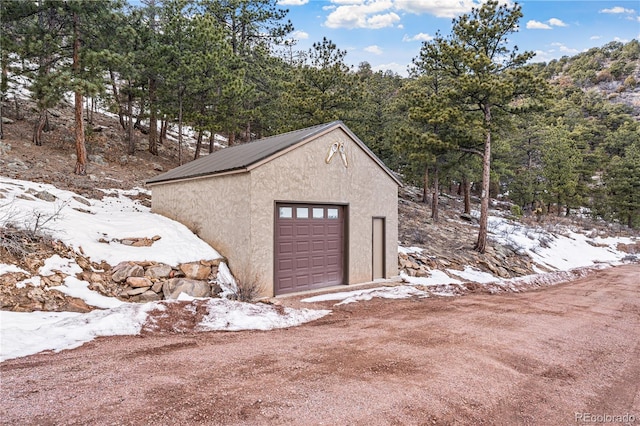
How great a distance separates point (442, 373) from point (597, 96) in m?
66.6

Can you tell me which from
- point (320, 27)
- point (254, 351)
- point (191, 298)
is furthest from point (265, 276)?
point (320, 27)

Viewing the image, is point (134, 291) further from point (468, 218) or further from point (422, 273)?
point (468, 218)

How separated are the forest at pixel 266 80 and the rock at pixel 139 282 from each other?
31.1 feet

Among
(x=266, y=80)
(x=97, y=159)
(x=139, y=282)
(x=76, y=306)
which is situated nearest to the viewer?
(x=76, y=306)

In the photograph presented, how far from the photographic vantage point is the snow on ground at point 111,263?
5273 millimetres

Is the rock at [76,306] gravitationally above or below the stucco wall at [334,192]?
below

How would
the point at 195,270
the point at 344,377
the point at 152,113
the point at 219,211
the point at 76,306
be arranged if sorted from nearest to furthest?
the point at 344,377, the point at 76,306, the point at 195,270, the point at 219,211, the point at 152,113

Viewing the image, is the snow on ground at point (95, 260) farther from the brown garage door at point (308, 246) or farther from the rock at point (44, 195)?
the brown garage door at point (308, 246)

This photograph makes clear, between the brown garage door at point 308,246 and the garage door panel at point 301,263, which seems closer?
the brown garage door at point 308,246

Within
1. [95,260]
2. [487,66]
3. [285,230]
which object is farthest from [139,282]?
[487,66]

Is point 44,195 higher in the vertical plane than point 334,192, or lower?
lower

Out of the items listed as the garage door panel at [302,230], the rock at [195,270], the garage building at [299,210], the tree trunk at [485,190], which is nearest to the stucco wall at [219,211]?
the garage building at [299,210]

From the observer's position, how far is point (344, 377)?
4180mm

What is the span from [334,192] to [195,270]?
435 centimetres
